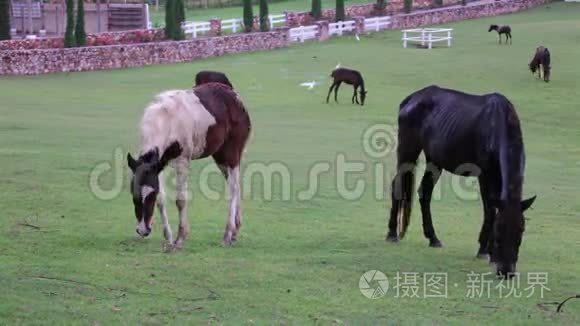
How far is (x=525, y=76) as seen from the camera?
1230 inches

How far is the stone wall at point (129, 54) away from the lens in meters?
29.5

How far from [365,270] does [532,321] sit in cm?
171

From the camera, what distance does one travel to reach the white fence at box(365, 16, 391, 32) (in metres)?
45.1

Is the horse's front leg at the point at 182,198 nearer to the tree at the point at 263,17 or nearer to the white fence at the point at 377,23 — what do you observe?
the tree at the point at 263,17

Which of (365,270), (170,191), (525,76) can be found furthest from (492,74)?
(365,270)

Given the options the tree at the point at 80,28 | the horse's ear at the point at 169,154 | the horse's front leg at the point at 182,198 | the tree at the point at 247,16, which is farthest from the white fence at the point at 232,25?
the horse's ear at the point at 169,154

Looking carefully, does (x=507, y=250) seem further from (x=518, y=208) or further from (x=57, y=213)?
(x=57, y=213)

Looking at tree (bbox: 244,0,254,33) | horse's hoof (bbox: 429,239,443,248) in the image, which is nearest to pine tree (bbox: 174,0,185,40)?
tree (bbox: 244,0,254,33)

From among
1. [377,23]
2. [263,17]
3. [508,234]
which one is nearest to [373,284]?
[508,234]

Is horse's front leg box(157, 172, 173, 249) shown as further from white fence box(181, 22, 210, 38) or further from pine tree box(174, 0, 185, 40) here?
white fence box(181, 22, 210, 38)

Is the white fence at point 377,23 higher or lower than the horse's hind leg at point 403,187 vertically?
higher

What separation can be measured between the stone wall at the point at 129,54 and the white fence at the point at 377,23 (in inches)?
264

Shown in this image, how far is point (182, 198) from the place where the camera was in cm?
834

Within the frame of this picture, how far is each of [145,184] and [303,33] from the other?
33.7m
